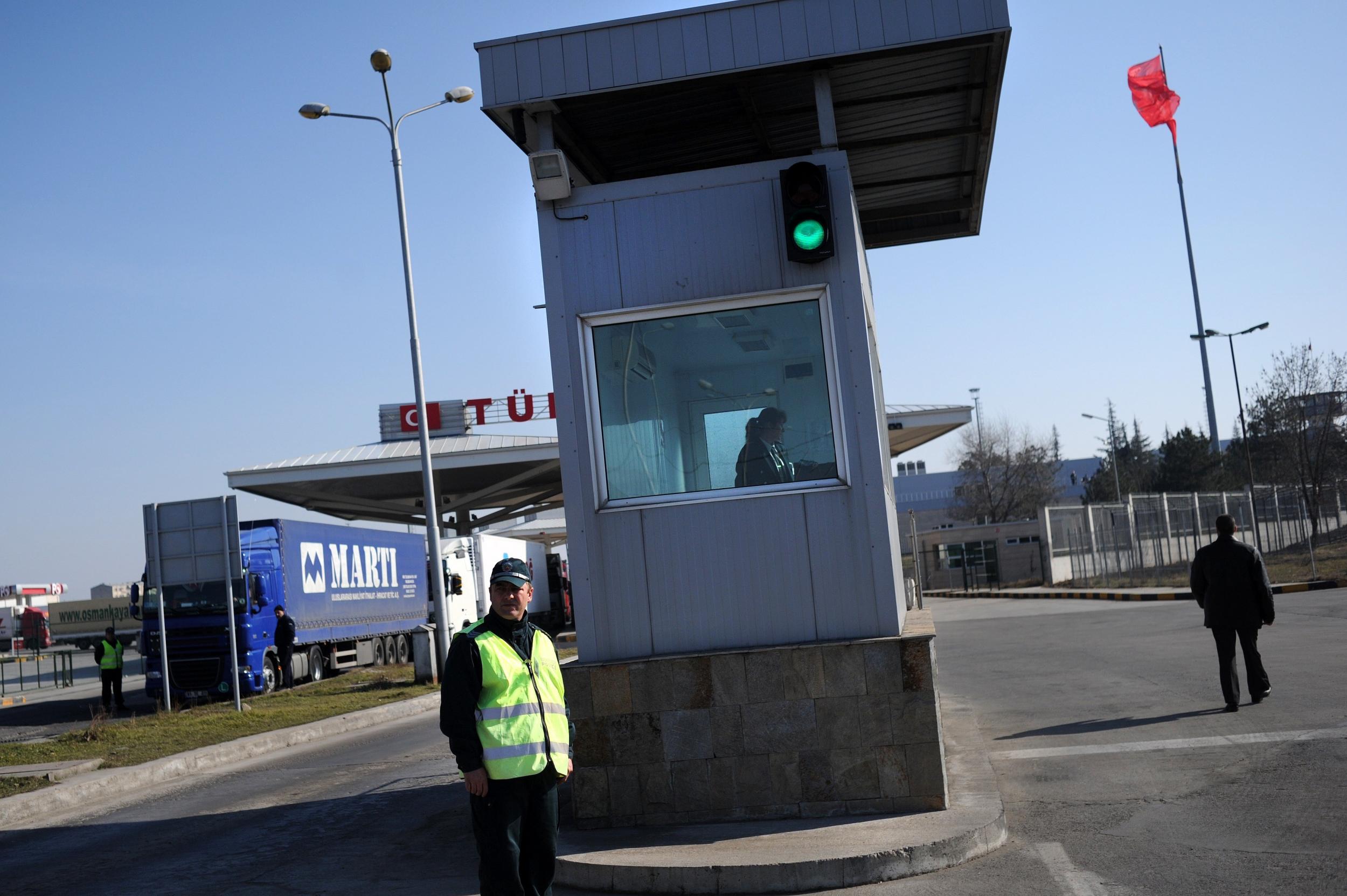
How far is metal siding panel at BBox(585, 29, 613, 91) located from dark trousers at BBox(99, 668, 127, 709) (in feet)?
61.0

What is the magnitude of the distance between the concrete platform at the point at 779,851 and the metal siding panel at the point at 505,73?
4.49 m

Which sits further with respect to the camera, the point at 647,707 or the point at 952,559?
the point at 952,559

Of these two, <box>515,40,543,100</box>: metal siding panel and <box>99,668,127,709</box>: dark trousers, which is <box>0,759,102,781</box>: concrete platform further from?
<box>99,668,127,709</box>: dark trousers

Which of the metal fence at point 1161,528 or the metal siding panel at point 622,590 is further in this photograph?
the metal fence at point 1161,528

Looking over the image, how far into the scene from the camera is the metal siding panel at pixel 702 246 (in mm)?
7641

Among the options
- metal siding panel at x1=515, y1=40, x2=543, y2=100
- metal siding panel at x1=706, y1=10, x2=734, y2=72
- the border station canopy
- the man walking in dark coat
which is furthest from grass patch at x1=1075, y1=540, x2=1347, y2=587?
metal siding panel at x1=515, y1=40, x2=543, y2=100

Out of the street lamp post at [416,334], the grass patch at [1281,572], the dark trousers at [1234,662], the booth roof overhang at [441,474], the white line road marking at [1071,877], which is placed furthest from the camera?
the booth roof overhang at [441,474]

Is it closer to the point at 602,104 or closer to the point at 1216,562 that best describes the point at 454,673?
the point at 602,104

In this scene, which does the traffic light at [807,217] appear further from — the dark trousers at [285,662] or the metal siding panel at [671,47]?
the dark trousers at [285,662]

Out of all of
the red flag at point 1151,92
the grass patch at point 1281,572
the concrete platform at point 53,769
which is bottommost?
the grass patch at point 1281,572

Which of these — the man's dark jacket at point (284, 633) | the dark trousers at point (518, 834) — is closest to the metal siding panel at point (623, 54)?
the dark trousers at point (518, 834)

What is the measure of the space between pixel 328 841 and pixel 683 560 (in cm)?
327

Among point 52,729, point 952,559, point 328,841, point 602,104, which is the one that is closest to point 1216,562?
point 602,104

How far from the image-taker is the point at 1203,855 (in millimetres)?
6039
